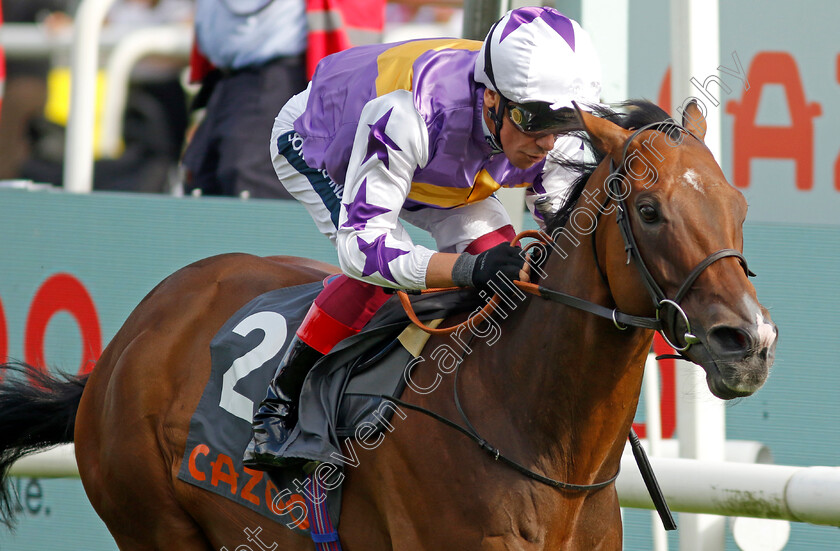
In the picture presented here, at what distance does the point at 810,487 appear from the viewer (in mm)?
3064

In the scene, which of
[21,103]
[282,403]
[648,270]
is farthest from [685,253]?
[21,103]

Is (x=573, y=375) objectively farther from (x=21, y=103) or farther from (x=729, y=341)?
(x=21, y=103)

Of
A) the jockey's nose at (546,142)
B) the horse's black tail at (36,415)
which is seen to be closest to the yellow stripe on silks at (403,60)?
the jockey's nose at (546,142)

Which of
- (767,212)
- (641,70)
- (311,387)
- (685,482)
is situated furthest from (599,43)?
(311,387)

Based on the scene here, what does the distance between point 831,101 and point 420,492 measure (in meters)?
2.98

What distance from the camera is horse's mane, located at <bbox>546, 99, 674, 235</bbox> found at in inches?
96.4

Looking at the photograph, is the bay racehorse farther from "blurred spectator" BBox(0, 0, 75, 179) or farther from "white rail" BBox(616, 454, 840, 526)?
"blurred spectator" BBox(0, 0, 75, 179)

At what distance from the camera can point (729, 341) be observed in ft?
Answer: 6.85

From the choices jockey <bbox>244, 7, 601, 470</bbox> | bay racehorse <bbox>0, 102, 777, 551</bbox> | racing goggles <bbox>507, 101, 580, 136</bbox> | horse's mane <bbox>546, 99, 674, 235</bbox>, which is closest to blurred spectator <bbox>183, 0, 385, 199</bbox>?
jockey <bbox>244, 7, 601, 470</bbox>

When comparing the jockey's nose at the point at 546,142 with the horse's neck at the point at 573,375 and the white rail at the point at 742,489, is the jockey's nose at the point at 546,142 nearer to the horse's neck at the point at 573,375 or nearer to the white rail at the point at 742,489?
the horse's neck at the point at 573,375

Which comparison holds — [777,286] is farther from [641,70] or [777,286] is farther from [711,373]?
[711,373]

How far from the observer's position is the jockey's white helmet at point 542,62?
258 cm

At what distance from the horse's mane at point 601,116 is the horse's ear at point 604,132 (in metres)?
0.05

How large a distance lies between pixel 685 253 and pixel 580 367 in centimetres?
42
